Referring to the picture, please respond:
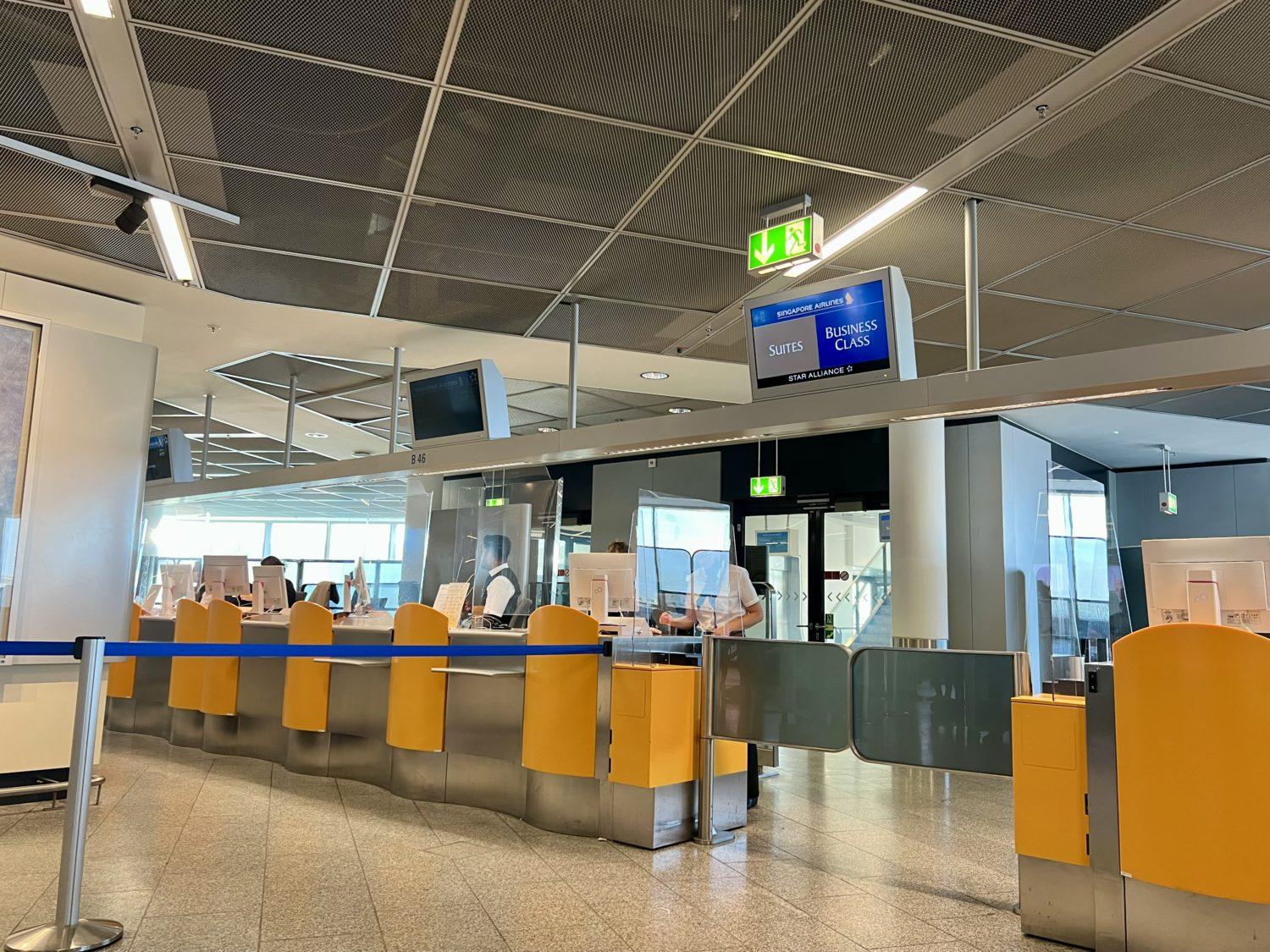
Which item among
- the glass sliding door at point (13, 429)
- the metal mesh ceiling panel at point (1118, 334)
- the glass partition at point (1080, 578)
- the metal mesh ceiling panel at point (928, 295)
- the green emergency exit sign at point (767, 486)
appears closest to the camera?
the glass partition at point (1080, 578)

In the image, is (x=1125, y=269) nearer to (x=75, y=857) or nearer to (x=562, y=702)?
(x=562, y=702)

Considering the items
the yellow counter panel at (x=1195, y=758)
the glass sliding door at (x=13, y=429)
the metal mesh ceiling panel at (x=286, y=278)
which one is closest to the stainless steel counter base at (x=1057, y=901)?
the yellow counter panel at (x=1195, y=758)

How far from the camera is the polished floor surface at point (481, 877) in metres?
3.51

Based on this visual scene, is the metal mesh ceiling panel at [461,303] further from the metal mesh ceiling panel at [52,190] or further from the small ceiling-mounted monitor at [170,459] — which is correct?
the small ceiling-mounted monitor at [170,459]

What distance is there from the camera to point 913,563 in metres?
8.16

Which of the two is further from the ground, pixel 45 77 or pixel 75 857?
pixel 45 77

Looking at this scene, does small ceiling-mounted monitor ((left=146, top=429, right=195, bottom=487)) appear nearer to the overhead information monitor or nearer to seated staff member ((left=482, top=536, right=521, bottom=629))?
seated staff member ((left=482, top=536, right=521, bottom=629))


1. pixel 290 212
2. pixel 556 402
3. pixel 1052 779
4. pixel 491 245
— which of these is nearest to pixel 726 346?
pixel 491 245

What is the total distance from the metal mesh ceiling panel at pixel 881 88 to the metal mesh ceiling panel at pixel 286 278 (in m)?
2.88

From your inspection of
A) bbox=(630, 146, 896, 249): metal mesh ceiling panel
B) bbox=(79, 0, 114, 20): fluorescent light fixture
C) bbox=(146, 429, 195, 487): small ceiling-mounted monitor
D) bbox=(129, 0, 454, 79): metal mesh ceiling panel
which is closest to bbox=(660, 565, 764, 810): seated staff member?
bbox=(630, 146, 896, 249): metal mesh ceiling panel

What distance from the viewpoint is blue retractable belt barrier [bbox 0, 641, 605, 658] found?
336cm

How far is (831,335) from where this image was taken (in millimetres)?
5051

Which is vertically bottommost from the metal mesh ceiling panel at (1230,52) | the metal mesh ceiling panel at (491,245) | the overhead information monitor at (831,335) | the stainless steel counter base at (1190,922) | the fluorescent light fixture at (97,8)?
the stainless steel counter base at (1190,922)

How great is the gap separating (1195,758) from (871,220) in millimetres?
2949
